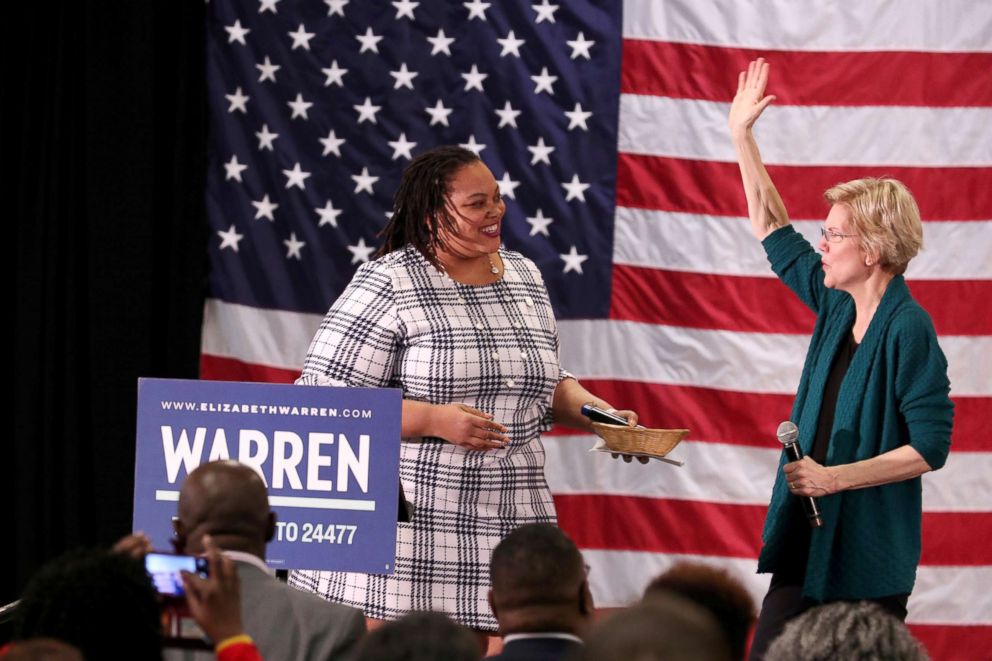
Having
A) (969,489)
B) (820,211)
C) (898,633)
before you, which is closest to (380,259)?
(898,633)

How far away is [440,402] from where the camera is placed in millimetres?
3945

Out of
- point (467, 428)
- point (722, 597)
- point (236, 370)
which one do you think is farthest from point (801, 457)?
point (236, 370)

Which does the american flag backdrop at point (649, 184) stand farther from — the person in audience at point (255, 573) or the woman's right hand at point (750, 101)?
the person in audience at point (255, 573)

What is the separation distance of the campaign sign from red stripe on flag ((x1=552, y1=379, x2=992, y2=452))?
258 cm

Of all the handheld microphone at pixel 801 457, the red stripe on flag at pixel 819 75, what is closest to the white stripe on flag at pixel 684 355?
the red stripe on flag at pixel 819 75

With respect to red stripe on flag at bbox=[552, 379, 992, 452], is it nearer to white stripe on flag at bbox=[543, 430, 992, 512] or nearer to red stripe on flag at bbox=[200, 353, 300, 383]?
white stripe on flag at bbox=[543, 430, 992, 512]

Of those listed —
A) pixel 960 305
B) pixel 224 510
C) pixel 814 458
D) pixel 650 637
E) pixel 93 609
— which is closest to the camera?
pixel 650 637

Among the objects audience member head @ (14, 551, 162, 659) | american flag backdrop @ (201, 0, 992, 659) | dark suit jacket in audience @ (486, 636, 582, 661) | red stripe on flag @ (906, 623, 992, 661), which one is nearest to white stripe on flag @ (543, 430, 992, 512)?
american flag backdrop @ (201, 0, 992, 659)

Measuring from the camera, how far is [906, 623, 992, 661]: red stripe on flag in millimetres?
5965

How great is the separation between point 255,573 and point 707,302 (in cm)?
367

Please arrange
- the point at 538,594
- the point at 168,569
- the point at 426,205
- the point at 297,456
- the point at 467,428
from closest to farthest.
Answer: the point at 168,569, the point at 538,594, the point at 297,456, the point at 467,428, the point at 426,205

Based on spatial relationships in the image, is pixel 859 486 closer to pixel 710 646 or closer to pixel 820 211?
pixel 710 646

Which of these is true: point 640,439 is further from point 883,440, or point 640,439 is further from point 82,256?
point 82,256

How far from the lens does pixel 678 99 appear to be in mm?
6031
